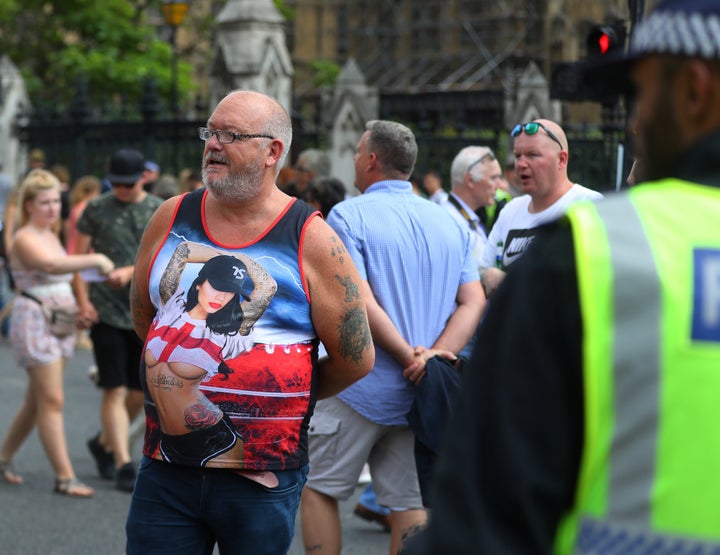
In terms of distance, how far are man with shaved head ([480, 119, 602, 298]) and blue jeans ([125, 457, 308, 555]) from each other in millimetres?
2137

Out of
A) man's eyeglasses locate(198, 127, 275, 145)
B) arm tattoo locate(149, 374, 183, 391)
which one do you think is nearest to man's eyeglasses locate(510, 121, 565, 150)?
man's eyeglasses locate(198, 127, 275, 145)

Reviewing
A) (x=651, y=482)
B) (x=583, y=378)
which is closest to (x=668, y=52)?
(x=583, y=378)

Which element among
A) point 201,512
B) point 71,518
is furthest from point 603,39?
point 201,512

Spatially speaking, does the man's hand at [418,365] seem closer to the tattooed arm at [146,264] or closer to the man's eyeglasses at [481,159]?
the tattooed arm at [146,264]

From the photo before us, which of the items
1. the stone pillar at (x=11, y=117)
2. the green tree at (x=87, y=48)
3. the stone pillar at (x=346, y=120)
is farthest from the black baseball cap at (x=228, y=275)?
the green tree at (x=87, y=48)

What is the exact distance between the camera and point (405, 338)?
17.0 ft

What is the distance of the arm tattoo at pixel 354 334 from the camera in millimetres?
3990

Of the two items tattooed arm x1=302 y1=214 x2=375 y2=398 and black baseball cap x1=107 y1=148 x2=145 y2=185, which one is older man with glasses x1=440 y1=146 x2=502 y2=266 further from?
tattooed arm x1=302 y1=214 x2=375 y2=398

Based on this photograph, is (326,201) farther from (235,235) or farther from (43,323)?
(235,235)

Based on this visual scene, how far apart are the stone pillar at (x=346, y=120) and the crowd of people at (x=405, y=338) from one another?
6.58 m

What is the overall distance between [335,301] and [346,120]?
496 inches

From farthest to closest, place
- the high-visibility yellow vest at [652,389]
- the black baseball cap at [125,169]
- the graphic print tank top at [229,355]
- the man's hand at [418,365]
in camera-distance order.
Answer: the black baseball cap at [125,169]
the man's hand at [418,365]
the graphic print tank top at [229,355]
the high-visibility yellow vest at [652,389]

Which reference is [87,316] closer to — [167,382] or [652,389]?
[167,382]

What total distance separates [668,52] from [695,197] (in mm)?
196
